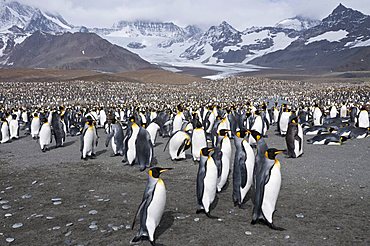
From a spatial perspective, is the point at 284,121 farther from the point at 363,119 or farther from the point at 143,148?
the point at 143,148

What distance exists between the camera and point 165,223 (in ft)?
15.0

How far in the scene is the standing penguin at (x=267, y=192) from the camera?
435 cm

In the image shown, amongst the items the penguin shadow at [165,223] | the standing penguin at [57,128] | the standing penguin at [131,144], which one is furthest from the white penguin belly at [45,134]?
the penguin shadow at [165,223]

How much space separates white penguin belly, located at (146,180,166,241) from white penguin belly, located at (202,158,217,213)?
2.76 ft

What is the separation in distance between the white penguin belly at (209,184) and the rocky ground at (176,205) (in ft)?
0.61

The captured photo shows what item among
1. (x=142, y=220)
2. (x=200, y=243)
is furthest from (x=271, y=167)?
(x=142, y=220)

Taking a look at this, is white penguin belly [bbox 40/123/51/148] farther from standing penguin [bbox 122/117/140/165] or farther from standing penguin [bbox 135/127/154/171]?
standing penguin [bbox 135/127/154/171]

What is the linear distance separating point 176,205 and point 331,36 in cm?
18861

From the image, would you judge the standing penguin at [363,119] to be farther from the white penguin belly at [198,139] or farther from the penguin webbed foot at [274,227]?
the penguin webbed foot at [274,227]

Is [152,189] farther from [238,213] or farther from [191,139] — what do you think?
[191,139]

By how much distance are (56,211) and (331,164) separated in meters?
5.39

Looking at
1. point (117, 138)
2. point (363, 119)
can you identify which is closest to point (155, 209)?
point (117, 138)

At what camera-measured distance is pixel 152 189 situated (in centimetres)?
411

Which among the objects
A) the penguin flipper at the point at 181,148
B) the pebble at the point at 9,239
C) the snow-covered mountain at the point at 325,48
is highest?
the snow-covered mountain at the point at 325,48
